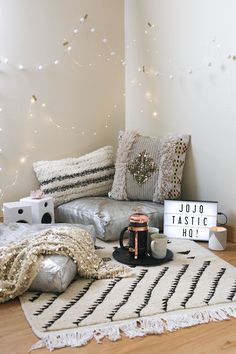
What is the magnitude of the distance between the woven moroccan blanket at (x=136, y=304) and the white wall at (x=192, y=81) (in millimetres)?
770

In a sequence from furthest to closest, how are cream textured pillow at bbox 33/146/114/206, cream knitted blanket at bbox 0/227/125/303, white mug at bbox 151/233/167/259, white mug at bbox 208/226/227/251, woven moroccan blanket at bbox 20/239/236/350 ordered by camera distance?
1. cream textured pillow at bbox 33/146/114/206
2. white mug at bbox 208/226/227/251
3. white mug at bbox 151/233/167/259
4. cream knitted blanket at bbox 0/227/125/303
5. woven moroccan blanket at bbox 20/239/236/350

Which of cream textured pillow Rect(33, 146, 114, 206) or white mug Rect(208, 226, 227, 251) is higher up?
cream textured pillow Rect(33, 146, 114, 206)

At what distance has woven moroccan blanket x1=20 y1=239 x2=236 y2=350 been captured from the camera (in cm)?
167

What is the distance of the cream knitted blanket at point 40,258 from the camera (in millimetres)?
1942

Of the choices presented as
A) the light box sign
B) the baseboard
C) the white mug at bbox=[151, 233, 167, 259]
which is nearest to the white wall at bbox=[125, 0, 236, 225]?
the baseboard

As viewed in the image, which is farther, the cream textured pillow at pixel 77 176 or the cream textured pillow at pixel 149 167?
the cream textured pillow at pixel 77 176

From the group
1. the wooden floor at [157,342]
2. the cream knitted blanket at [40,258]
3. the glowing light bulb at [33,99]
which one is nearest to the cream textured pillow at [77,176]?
the glowing light bulb at [33,99]

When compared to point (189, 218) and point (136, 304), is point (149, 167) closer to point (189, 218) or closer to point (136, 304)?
point (189, 218)

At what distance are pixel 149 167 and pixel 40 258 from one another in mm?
1238

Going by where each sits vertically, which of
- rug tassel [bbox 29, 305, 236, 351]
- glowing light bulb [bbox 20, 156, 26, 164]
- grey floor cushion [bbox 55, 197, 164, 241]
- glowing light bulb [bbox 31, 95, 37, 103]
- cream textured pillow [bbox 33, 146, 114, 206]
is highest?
glowing light bulb [bbox 31, 95, 37, 103]

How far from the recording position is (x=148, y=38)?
3285 millimetres

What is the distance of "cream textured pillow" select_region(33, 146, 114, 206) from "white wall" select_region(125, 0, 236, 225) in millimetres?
449

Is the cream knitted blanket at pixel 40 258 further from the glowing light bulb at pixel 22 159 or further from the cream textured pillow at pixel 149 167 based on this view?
the glowing light bulb at pixel 22 159

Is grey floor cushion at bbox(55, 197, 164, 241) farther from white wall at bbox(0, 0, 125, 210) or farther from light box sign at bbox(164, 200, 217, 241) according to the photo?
white wall at bbox(0, 0, 125, 210)
